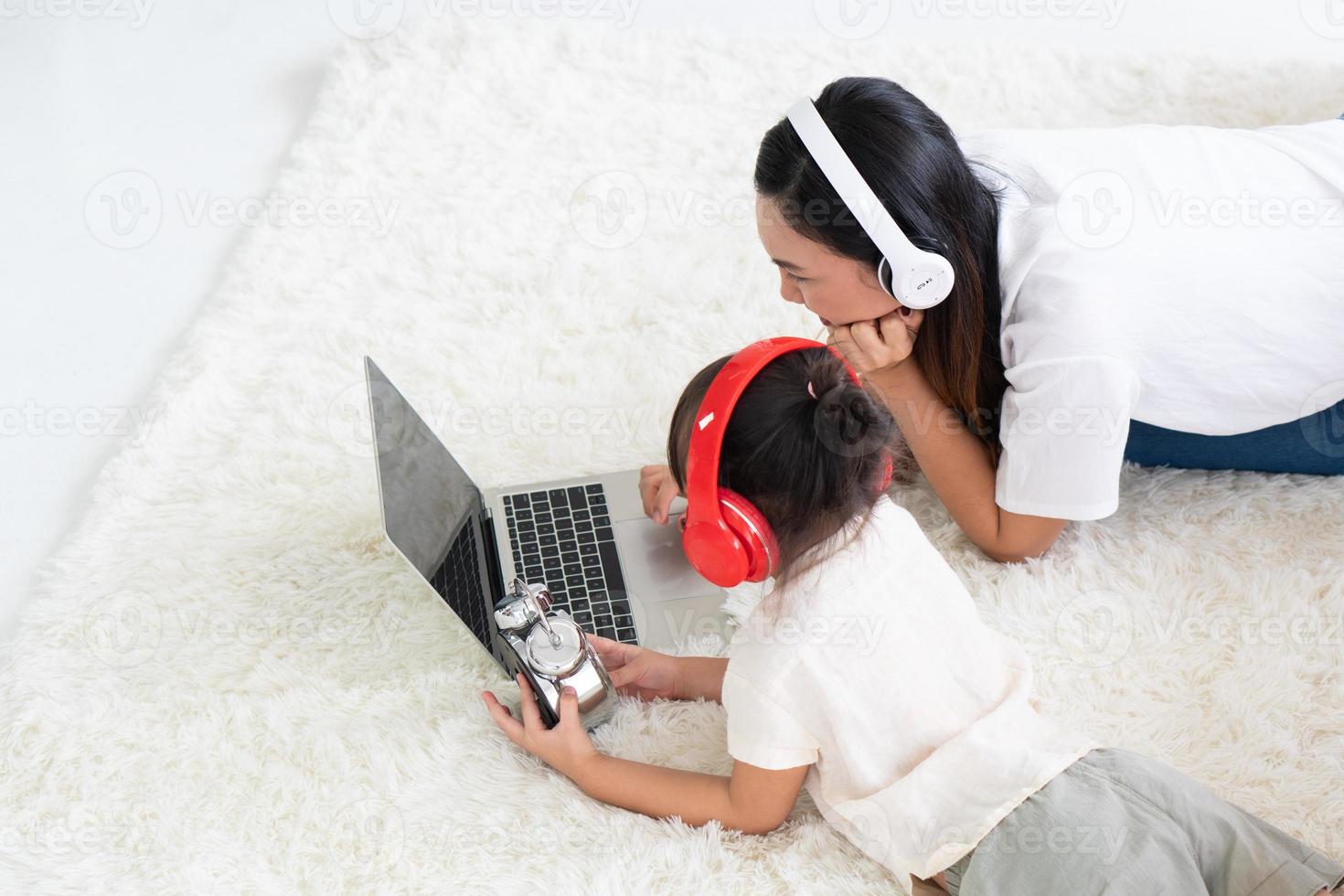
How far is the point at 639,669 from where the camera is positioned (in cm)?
115

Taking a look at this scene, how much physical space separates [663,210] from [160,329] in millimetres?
777

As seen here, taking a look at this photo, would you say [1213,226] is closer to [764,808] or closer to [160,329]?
[764,808]

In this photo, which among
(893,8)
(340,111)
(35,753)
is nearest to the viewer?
(35,753)

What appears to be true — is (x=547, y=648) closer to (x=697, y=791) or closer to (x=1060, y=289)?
(x=697, y=791)

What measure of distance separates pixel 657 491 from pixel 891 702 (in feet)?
1.34

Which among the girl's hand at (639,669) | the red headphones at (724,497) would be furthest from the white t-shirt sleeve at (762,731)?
the girl's hand at (639,669)

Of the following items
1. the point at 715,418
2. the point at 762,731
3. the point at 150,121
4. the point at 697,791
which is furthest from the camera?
the point at 150,121

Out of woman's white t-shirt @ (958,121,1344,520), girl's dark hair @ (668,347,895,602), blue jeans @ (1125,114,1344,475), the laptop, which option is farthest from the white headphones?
blue jeans @ (1125,114,1344,475)

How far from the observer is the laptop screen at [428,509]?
1.03 meters

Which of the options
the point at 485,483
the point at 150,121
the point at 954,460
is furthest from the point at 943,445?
the point at 150,121

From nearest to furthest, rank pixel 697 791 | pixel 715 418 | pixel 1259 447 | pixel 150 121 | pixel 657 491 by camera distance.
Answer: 1. pixel 715 418
2. pixel 697 791
3. pixel 657 491
4. pixel 1259 447
5. pixel 150 121

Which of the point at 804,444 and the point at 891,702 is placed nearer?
the point at 804,444

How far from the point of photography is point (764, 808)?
39.5 inches

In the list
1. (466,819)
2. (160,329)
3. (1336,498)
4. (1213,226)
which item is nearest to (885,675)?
(466,819)
